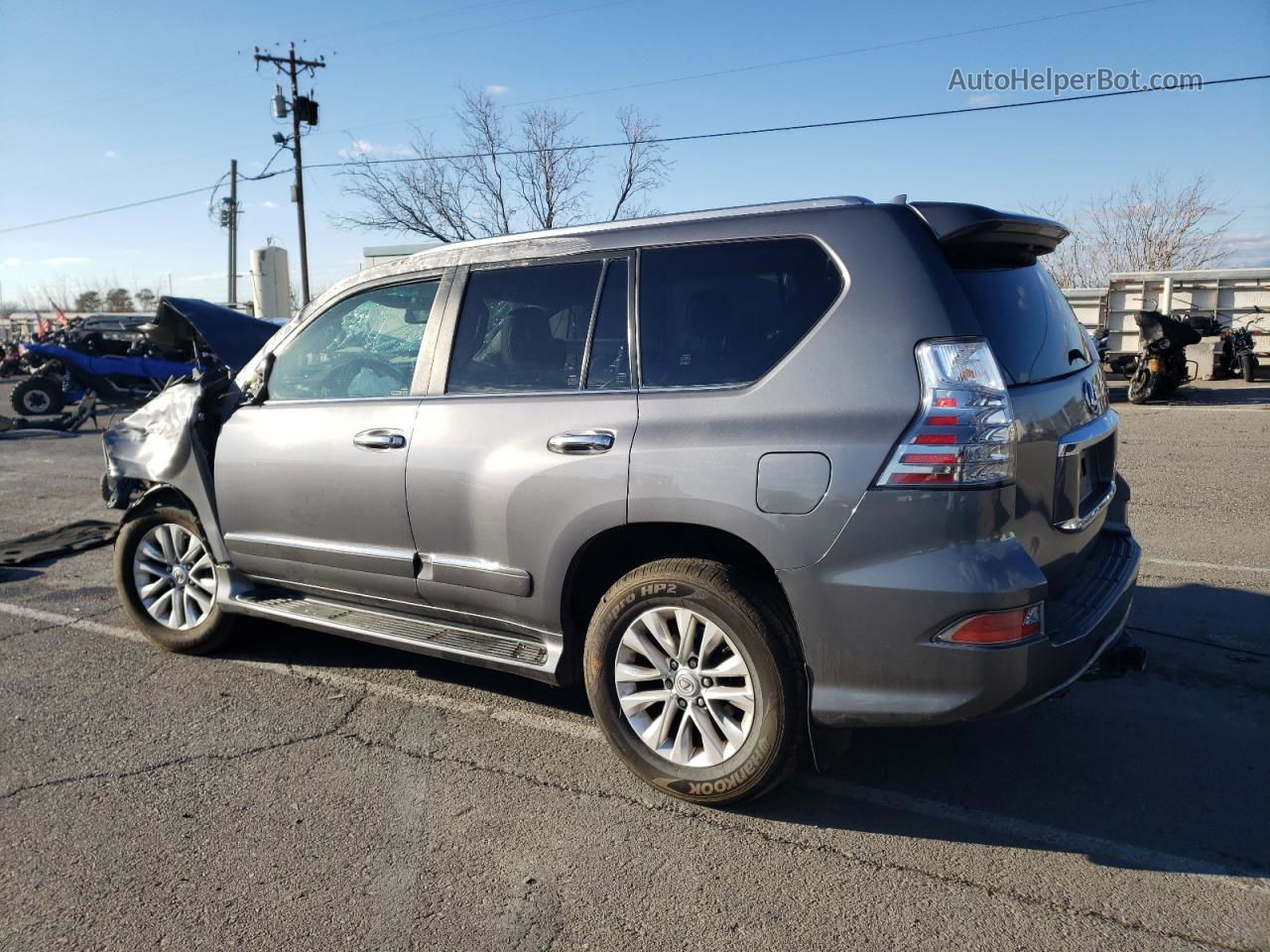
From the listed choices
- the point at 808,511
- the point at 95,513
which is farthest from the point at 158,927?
the point at 95,513

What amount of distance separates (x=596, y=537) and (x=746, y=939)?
1.39 metres

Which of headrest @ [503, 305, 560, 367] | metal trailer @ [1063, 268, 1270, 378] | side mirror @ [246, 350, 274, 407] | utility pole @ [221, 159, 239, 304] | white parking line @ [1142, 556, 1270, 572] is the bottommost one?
white parking line @ [1142, 556, 1270, 572]

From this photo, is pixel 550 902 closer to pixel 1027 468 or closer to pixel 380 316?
pixel 1027 468

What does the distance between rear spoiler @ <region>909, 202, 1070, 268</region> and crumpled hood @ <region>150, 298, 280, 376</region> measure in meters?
3.51

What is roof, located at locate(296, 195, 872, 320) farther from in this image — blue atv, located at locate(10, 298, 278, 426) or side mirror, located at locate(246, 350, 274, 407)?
blue atv, located at locate(10, 298, 278, 426)

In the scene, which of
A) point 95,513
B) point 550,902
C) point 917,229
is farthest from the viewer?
point 95,513

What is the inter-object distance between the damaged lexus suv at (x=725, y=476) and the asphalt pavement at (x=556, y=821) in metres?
0.36

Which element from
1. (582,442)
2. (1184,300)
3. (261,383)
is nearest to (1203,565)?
(582,442)

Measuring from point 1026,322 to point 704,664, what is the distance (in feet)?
5.09

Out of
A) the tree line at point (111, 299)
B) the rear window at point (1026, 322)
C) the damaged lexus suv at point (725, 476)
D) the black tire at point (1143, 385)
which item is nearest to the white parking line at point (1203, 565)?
the damaged lexus suv at point (725, 476)

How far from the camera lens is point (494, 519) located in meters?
3.63

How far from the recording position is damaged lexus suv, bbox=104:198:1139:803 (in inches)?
111

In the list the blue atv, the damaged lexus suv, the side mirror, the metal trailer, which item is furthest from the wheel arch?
the metal trailer

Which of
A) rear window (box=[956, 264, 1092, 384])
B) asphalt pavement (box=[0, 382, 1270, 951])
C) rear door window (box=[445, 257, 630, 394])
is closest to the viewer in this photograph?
asphalt pavement (box=[0, 382, 1270, 951])
